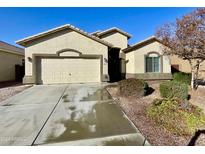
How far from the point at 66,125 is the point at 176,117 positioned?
144 inches

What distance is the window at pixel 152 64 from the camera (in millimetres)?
15391

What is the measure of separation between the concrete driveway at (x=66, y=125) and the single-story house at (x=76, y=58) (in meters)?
6.96

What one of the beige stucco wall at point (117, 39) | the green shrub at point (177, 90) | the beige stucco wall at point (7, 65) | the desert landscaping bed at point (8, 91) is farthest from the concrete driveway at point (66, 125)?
the beige stucco wall at point (117, 39)

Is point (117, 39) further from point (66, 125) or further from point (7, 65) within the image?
point (66, 125)

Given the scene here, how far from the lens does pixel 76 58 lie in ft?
46.1

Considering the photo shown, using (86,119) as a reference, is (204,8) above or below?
above

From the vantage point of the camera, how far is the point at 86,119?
522 cm

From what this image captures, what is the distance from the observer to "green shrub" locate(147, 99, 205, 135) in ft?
15.3

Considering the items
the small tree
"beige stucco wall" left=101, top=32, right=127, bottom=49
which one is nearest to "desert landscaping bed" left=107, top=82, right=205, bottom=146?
the small tree
